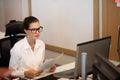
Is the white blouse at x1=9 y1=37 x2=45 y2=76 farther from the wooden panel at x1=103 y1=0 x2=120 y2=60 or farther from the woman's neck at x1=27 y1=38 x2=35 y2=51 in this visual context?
the wooden panel at x1=103 y1=0 x2=120 y2=60

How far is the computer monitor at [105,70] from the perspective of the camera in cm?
126

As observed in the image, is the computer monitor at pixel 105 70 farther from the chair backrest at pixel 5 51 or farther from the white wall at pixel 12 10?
the white wall at pixel 12 10

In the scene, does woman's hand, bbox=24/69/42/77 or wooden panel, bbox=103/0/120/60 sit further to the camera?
wooden panel, bbox=103/0/120/60

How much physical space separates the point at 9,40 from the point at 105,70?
5.91 feet

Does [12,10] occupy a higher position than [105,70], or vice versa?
[12,10]

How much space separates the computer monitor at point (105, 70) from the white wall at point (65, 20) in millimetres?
2003

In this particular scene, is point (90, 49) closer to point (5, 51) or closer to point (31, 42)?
point (31, 42)

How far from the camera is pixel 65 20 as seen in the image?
12.8ft

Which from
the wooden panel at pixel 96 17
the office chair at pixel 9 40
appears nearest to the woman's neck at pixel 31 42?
the office chair at pixel 9 40

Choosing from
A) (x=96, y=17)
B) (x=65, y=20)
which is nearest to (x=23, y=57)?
(x=96, y=17)

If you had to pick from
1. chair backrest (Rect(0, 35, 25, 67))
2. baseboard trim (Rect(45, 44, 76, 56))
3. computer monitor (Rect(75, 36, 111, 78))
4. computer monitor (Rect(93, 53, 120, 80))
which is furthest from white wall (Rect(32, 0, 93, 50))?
computer monitor (Rect(93, 53, 120, 80))

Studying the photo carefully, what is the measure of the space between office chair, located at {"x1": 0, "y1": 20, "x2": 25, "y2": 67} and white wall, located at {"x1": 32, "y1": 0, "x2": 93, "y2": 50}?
1013mm

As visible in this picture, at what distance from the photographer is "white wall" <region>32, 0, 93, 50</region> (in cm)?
357

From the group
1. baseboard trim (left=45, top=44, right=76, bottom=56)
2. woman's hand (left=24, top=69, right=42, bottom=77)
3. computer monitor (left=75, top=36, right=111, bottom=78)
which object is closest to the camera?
computer monitor (left=75, top=36, right=111, bottom=78)
